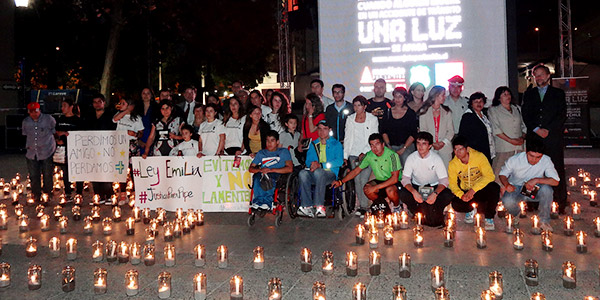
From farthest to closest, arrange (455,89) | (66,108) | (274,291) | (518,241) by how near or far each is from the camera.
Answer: (66,108)
(455,89)
(518,241)
(274,291)

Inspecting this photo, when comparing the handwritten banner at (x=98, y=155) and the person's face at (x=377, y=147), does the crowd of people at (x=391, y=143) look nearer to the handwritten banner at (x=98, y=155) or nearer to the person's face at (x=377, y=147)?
the person's face at (x=377, y=147)

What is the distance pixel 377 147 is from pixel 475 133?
1383 mm

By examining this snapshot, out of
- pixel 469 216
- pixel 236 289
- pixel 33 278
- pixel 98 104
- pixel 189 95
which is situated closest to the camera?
pixel 236 289

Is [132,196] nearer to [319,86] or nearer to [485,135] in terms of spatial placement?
[319,86]

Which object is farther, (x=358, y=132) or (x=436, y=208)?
(x=358, y=132)

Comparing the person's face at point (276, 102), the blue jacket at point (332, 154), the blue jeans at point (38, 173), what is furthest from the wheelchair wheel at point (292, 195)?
the blue jeans at point (38, 173)

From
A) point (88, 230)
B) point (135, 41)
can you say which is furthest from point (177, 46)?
point (88, 230)

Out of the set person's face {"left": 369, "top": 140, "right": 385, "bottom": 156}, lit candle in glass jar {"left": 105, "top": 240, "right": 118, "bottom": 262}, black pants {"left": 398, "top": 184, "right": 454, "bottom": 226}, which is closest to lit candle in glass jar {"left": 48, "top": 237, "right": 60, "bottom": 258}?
lit candle in glass jar {"left": 105, "top": 240, "right": 118, "bottom": 262}

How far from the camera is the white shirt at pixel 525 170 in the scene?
266 inches

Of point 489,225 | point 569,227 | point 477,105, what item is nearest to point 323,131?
point 477,105

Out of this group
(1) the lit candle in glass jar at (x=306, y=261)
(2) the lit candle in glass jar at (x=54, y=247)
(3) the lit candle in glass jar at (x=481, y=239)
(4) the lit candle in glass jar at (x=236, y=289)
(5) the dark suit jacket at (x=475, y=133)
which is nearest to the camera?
(4) the lit candle in glass jar at (x=236, y=289)

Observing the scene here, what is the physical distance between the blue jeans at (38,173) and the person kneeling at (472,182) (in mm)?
6562

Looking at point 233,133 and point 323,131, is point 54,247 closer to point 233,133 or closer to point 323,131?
point 233,133

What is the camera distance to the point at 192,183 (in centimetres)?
848
